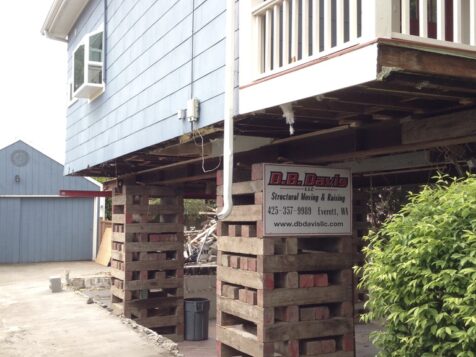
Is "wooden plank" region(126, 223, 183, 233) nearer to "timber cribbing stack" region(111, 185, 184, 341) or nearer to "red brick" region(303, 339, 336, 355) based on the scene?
"timber cribbing stack" region(111, 185, 184, 341)

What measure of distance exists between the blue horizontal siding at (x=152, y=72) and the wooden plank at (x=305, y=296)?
5.56ft

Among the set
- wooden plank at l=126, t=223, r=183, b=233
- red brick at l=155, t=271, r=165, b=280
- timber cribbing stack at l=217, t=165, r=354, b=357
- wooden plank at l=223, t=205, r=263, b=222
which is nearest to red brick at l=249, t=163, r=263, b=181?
timber cribbing stack at l=217, t=165, r=354, b=357

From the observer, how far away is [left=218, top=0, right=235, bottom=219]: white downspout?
15.8ft

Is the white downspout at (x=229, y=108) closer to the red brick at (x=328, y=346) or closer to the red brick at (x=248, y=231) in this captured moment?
the red brick at (x=248, y=231)

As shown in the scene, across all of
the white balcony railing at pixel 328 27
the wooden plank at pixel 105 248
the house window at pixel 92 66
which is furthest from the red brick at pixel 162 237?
the wooden plank at pixel 105 248

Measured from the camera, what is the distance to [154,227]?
10445mm

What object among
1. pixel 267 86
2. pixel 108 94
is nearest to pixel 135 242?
pixel 108 94

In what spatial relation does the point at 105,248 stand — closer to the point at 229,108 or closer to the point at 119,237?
the point at 119,237

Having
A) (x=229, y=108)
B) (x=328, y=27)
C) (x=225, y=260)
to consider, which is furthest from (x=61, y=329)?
(x=328, y=27)

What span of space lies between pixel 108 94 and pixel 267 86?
481 cm

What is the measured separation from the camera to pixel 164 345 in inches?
282

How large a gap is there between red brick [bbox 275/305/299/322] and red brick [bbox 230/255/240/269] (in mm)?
613

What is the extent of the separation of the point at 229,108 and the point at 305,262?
5.81ft

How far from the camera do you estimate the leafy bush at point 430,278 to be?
2.92 metres
